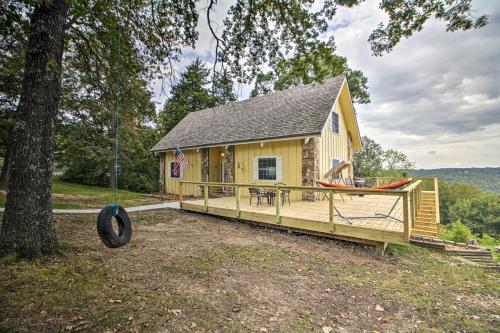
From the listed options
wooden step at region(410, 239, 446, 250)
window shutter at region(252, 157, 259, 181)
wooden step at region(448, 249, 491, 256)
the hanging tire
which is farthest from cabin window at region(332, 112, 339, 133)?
the hanging tire

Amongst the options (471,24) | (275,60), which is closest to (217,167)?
(275,60)

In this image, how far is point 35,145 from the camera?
3.50 m

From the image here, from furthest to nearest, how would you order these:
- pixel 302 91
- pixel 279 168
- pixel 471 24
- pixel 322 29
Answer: pixel 302 91 → pixel 279 168 → pixel 322 29 → pixel 471 24

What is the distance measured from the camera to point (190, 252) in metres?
4.58

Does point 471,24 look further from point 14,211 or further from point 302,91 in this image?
point 302,91

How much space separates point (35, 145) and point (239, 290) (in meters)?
3.74

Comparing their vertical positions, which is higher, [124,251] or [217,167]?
[217,167]

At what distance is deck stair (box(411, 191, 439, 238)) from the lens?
8.63m

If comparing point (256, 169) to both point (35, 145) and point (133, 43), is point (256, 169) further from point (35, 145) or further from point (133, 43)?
point (35, 145)

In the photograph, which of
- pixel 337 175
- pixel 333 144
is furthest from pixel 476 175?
pixel 337 175

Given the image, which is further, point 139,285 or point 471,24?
point 471,24

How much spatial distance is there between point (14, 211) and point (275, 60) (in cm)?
570

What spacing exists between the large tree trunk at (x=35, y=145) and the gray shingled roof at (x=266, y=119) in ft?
24.0

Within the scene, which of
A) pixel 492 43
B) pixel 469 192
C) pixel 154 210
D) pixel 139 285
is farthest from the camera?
pixel 469 192
